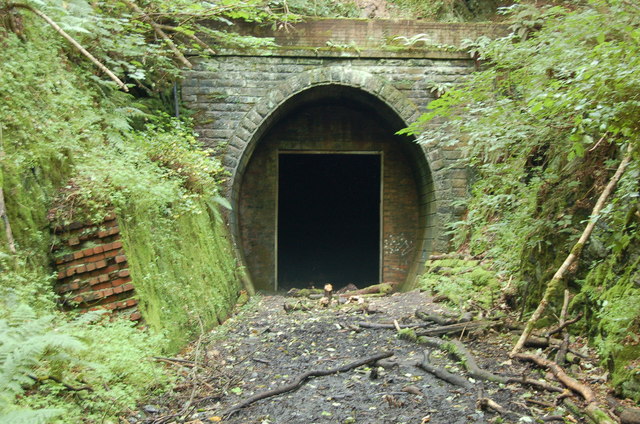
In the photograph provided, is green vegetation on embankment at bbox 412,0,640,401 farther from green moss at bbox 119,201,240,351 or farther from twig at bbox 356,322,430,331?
green moss at bbox 119,201,240,351

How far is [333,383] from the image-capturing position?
13.4ft

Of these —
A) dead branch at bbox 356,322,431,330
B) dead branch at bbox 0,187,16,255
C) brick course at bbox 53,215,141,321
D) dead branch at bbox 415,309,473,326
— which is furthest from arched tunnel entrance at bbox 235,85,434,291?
dead branch at bbox 0,187,16,255

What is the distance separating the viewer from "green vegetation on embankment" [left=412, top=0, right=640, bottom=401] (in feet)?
10.8

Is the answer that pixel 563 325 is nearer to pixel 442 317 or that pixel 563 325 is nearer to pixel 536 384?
pixel 536 384

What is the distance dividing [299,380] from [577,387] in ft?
6.90

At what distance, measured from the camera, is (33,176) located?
411 cm

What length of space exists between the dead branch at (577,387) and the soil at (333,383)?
0.09 m

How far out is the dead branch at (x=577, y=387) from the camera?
298cm

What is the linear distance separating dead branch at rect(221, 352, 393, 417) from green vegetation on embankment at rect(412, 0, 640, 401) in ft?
6.18

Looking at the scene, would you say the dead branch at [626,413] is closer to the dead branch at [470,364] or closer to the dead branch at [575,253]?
the dead branch at [470,364]

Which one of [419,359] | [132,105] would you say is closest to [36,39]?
[132,105]

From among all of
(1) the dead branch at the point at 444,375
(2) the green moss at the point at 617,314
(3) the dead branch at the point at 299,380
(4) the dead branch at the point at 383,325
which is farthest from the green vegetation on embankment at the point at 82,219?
(2) the green moss at the point at 617,314

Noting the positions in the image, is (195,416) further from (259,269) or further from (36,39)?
(259,269)

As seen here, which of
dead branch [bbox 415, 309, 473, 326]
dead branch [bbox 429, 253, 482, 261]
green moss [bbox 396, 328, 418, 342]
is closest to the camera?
green moss [bbox 396, 328, 418, 342]
